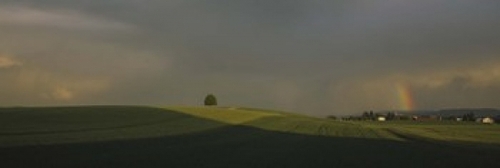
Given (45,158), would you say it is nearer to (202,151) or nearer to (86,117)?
(202,151)

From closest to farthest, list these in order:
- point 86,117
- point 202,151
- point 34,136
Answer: point 202,151
point 34,136
point 86,117

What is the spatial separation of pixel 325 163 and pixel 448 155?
11.5 m

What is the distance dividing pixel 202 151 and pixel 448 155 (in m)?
13.9

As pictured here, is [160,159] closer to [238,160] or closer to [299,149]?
[238,160]

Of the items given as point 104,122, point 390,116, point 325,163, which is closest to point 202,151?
point 325,163

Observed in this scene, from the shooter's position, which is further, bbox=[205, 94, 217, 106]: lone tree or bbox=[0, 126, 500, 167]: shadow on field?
bbox=[205, 94, 217, 106]: lone tree

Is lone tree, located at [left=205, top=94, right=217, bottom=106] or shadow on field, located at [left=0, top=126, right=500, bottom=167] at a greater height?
lone tree, located at [left=205, top=94, right=217, bottom=106]

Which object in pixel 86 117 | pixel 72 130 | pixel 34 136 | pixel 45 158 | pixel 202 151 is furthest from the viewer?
pixel 86 117

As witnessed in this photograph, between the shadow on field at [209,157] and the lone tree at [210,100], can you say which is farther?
the lone tree at [210,100]

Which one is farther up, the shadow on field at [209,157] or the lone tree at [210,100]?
the lone tree at [210,100]

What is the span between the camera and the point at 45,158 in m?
31.0

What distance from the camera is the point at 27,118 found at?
66.0m

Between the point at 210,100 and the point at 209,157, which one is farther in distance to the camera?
the point at 210,100

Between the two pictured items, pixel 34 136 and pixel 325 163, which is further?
pixel 34 136
